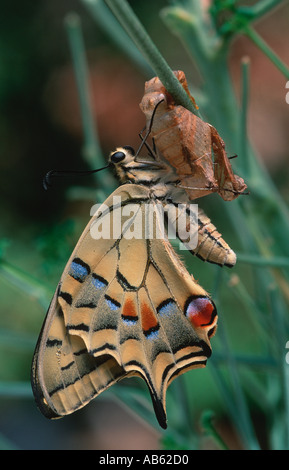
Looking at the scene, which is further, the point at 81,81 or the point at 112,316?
the point at 81,81

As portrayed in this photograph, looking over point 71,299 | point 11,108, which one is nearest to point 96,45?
point 11,108

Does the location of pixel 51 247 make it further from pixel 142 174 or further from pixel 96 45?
pixel 96 45

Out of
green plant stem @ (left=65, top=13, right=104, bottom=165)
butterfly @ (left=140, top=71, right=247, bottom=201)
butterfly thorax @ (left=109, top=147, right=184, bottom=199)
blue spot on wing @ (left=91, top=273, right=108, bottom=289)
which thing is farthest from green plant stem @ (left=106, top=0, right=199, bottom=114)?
green plant stem @ (left=65, top=13, right=104, bottom=165)

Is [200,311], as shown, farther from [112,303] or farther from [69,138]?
[69,138]

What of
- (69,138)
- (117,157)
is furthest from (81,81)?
(69,138)

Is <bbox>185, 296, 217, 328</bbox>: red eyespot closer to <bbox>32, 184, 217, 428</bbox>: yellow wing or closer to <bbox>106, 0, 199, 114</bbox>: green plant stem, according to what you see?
<bbox>32, 184, 217, 428</bbox>: yellow wing
